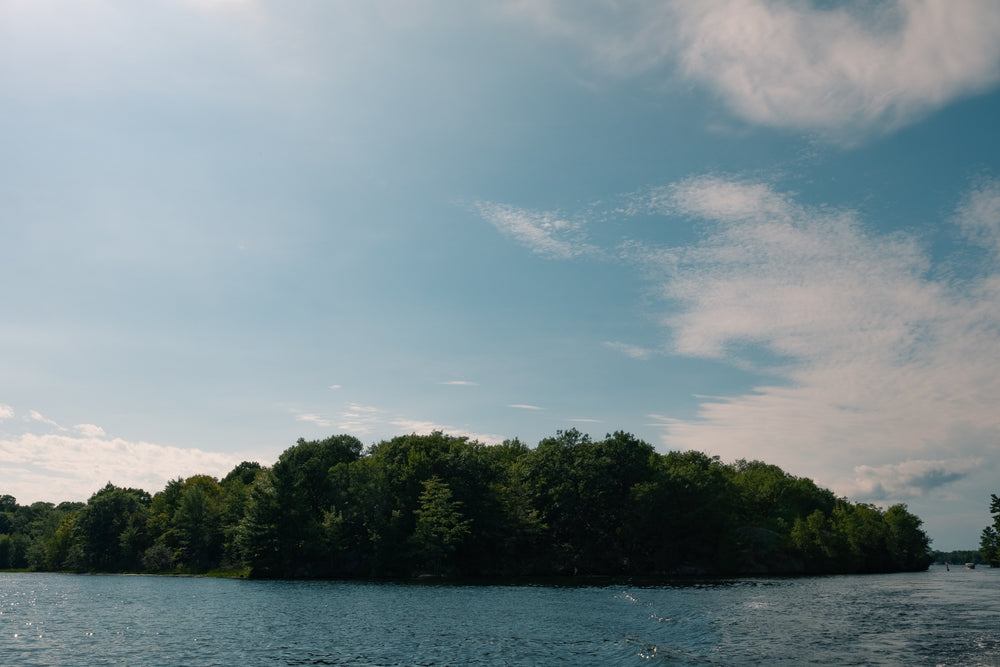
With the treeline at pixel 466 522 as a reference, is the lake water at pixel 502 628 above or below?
below

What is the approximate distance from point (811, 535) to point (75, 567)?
6601 inches

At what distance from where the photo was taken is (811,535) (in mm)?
138000

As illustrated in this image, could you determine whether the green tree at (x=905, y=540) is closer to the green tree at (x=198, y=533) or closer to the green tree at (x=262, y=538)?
the green tree at (x=262, y=538)

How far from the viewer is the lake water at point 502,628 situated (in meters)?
34.0

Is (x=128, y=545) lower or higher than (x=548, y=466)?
lower

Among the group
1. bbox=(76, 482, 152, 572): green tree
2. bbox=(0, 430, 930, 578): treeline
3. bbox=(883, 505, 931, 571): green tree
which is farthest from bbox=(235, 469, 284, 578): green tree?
bbox=(883, 505, 931, 571): green tree

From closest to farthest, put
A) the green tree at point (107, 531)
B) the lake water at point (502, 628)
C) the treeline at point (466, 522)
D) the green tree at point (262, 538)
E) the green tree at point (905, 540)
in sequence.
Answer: the lake water at point (502, 628) → the green tree at point (262, 538) → the treeline at point (466, 522) → the green tree at point (107, 531) → the green tree at point (905, 540)

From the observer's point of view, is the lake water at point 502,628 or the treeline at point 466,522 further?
the treeline at point 466,522

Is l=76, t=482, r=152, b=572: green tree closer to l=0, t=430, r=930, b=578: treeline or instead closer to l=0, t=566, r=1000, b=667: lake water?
l=0, t=430, r=930, b=578: treeline

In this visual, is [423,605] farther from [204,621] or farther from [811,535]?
[811,535]

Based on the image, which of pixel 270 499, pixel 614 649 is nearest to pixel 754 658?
pixel 614 649

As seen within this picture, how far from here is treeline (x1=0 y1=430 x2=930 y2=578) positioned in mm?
107938

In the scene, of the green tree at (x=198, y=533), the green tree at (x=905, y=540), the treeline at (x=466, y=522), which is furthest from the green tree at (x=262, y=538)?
the green tree at (x=905, y=540)

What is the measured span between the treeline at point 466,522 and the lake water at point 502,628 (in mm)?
33762
